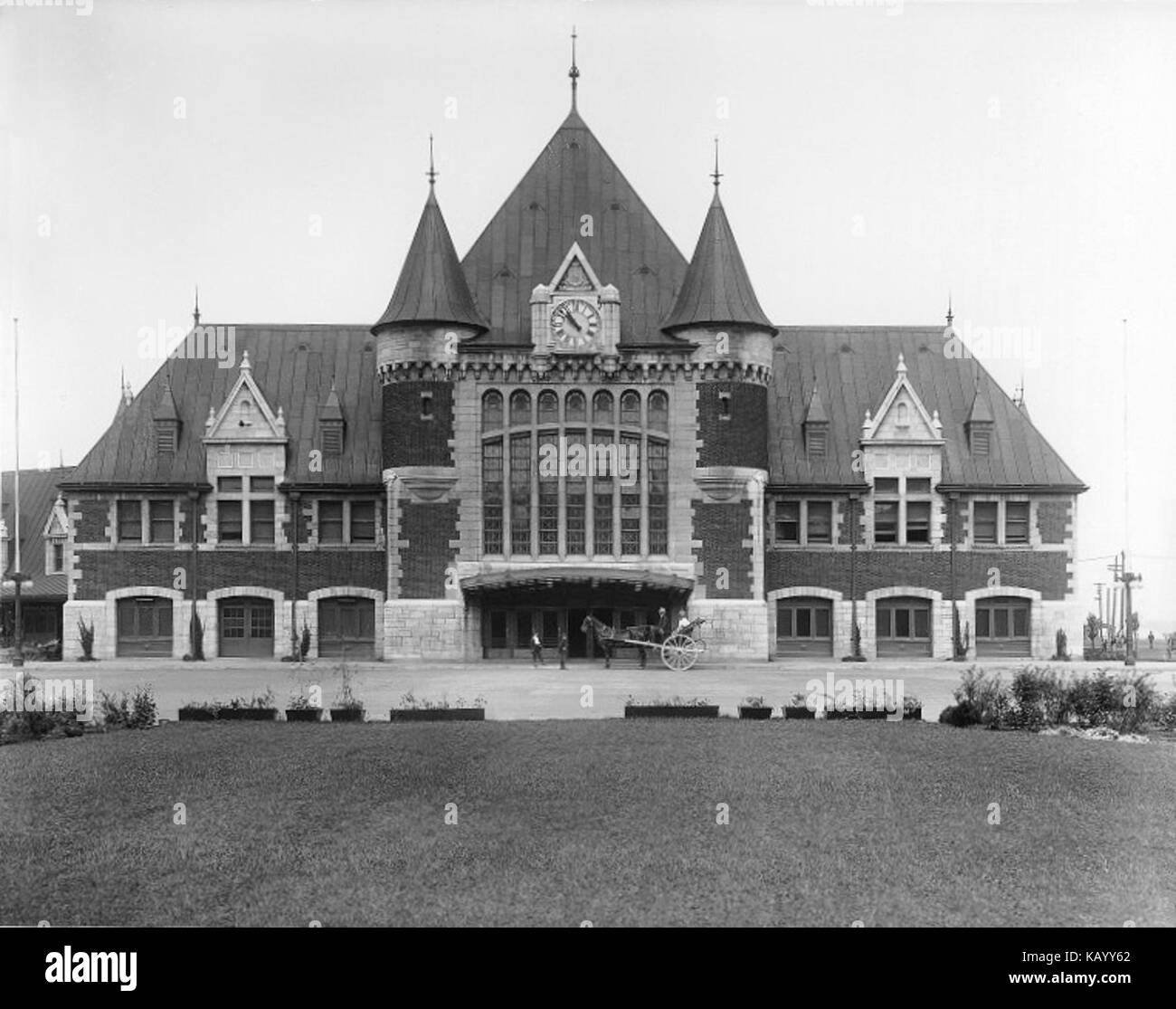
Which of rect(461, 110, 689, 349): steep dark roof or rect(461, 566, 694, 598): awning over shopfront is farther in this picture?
rect(461, 110, 689, 349): steep dark roof

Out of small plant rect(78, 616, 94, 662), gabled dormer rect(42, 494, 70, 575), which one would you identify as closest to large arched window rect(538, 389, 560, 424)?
small plant rect(78, 616, 94, 662)

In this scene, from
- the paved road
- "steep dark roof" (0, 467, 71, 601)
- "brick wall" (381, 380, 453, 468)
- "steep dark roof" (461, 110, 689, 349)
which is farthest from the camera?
"steep dark roof" (0, 467, 71, 601)

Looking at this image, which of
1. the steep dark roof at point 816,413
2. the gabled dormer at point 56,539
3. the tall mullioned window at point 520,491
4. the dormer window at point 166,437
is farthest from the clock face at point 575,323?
the gabled dormer at point 56,539

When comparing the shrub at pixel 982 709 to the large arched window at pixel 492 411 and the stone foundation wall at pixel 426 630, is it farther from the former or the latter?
the large arched window at pixel 492 411

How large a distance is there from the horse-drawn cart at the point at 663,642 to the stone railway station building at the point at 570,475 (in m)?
1.41

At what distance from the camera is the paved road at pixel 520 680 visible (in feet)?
91.0

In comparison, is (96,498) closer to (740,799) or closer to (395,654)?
(395,654)

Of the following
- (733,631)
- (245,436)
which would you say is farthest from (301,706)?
(245,436)

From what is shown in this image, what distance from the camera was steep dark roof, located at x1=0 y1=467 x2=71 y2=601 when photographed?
5016 centimetres

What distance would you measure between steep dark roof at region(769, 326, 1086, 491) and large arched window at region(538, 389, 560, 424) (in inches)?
281

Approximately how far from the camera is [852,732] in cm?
2173

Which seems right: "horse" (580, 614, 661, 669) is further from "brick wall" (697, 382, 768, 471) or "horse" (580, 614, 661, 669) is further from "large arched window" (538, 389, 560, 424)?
"large arched window" (538, 389, 560, 424)
